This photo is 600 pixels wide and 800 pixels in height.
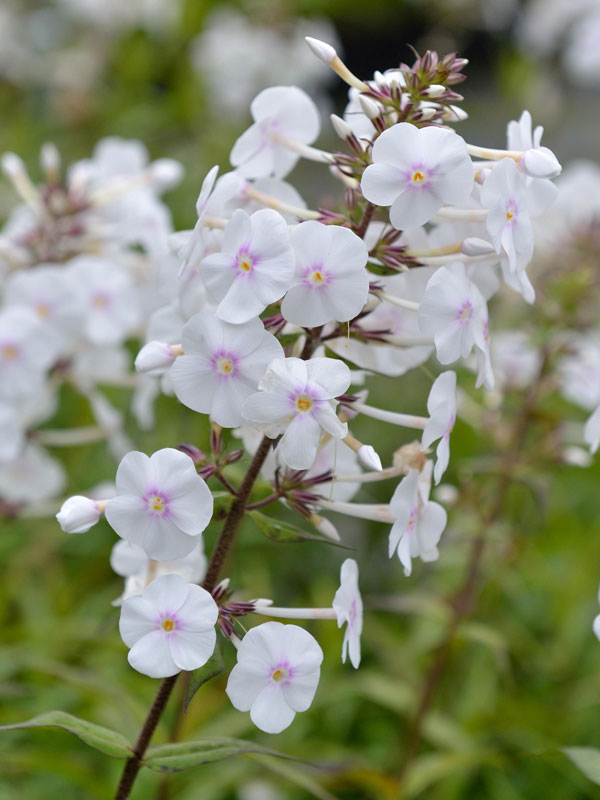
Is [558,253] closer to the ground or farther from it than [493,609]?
farther from it

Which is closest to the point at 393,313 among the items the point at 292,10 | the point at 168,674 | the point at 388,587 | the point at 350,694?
the point at 168,674

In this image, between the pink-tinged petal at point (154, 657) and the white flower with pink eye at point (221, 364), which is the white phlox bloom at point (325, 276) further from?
the pink-tinged petal at point (154, 657)

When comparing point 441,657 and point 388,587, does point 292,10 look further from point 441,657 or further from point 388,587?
point 441,657

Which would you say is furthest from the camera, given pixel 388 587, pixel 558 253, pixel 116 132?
pixel 116 132

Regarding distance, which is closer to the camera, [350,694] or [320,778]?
[320,778]

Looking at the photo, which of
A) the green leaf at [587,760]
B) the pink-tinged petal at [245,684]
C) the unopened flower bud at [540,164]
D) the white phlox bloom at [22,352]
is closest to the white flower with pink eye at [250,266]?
the unopened flower bud at [540,164]

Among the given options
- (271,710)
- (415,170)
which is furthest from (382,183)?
(271,710)
